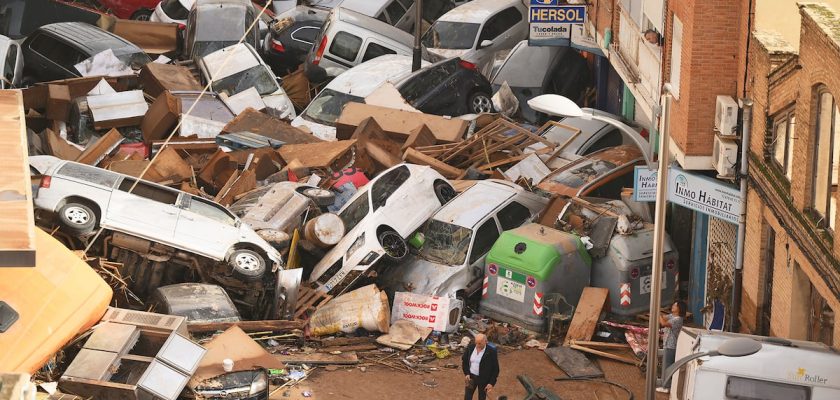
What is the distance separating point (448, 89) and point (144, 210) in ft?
33.5

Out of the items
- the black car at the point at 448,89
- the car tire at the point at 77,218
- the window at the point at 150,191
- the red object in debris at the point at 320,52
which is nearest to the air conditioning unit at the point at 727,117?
the window at the point at 150,191

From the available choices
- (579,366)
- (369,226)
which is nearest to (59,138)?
(369,226)

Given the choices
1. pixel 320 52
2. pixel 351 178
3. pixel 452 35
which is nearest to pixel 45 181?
pixel 351 178

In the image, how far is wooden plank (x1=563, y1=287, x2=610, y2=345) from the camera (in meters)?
20.4

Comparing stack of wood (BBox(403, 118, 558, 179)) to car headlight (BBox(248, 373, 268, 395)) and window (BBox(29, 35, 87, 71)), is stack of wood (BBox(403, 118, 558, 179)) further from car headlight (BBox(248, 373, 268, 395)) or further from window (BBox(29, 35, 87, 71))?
window (BBox(29, 35, 87, 71))

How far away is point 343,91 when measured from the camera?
30312mm

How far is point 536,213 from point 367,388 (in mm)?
5160

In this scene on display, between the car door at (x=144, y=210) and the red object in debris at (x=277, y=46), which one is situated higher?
the red object in debris at (x=277, y=46)

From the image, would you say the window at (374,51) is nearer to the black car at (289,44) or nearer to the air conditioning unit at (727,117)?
the black car at (289,44)

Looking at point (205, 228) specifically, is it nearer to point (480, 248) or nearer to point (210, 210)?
point (210, 210)

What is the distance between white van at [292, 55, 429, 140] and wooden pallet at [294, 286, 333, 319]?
7.95 metres

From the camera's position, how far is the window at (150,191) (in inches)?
837

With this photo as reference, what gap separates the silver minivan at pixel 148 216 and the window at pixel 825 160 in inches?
309

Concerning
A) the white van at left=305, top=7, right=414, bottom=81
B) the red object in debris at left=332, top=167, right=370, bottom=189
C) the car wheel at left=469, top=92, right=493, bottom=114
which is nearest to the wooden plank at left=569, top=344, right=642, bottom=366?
the red object in debris at left=332, top=167, right=370, bottom=189
